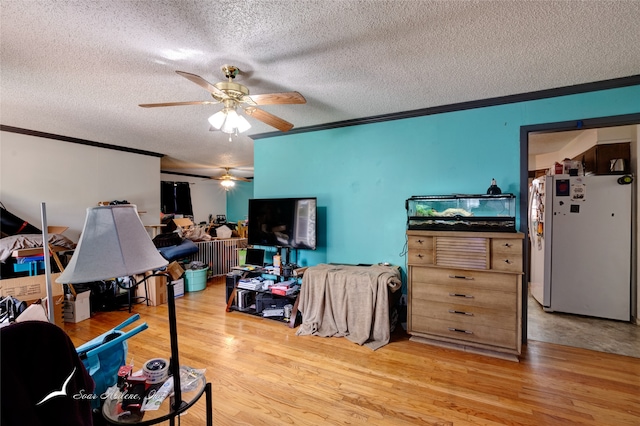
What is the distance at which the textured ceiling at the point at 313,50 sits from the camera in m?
1.56

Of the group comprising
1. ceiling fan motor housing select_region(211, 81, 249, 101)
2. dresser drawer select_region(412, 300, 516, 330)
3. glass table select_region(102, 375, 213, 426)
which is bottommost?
dresser drawer select_region(412, 300, 516, 330)

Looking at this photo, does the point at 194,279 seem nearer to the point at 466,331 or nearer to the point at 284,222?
the point at 284,222

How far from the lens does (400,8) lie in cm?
155

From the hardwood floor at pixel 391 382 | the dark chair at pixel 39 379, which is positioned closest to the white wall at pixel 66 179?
the hardwood floor at pixel 391 382

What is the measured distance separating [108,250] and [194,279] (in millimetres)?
3803

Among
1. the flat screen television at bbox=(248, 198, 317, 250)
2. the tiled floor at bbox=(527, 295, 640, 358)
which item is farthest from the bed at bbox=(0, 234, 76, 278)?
the tiled floor at bbox=(527, 295, 640, 358)

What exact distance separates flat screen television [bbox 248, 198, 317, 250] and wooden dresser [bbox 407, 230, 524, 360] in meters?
1.20

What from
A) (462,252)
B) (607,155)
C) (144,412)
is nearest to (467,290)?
(462,252)

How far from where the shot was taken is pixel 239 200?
9383mm

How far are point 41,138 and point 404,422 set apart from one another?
525 centimetres

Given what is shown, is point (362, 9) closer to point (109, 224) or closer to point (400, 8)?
point (400, 8)

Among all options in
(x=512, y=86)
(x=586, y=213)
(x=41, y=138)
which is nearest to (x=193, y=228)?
(x=41, y=138)

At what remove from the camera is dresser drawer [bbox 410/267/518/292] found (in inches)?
97.0

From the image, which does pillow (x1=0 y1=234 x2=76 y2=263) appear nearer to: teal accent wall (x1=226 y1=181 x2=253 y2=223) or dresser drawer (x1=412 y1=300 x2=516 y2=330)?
dresser drawer (x1=412 y1=300 x2=516 y2=330)
